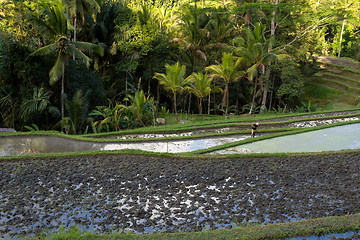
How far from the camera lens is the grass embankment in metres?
4.42

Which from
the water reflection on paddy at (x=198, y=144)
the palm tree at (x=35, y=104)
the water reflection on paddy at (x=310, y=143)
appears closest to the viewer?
the water reflection on paddy at (x=310, y=143)

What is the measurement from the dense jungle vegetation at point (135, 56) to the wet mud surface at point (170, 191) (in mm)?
5547

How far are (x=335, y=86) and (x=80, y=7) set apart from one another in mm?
18373

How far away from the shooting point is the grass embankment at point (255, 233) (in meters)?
4.42

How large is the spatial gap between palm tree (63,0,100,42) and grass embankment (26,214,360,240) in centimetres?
1292

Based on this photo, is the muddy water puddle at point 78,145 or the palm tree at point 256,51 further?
the palm tree at point 256,51

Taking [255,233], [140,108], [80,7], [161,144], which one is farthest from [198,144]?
[80,7]

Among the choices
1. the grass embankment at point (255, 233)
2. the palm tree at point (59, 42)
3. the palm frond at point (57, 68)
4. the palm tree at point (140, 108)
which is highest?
the palm tree at point (59, 42)

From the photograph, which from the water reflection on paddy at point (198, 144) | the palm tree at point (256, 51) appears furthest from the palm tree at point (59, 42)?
the palm tree at point (256, 51)

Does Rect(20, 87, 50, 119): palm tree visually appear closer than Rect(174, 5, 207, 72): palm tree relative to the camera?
Yes

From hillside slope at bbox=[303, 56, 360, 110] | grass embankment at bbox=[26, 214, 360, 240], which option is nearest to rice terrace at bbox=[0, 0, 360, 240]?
grass embankment at bbox=[26, 214, 360, 240]

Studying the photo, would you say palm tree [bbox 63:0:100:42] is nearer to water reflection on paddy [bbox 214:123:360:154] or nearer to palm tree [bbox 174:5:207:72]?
palm tree [bbox 174:5:207:72]

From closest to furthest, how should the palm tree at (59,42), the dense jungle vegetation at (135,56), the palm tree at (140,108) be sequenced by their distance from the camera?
the palm tree at (59,42), the dense jungle vegetation at (135,56), the palm tree at (140,108)

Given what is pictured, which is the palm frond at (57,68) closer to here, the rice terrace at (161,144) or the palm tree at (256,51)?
the rice terrace at (161,144)
